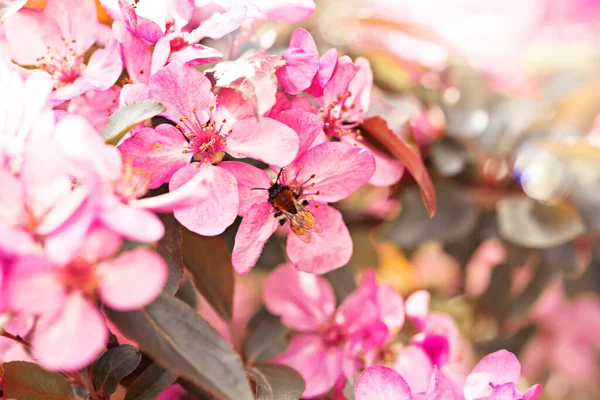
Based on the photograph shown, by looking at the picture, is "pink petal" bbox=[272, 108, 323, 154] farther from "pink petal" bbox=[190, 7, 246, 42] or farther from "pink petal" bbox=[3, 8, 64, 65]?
"pink petal" bbox=[3, 8, 64, 65]

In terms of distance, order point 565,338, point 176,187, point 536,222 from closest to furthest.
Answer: point 176,187
point 536,222
point 565,338

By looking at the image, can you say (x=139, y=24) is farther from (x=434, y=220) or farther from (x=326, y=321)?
(x=434, y=220)

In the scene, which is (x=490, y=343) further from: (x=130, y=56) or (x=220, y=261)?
(x=130, y=56)

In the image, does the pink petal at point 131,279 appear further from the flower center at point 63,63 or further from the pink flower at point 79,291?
the flower center at point 63,63

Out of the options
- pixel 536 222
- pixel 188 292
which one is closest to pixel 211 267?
pixel 188 292

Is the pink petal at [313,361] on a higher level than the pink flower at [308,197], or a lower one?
lower

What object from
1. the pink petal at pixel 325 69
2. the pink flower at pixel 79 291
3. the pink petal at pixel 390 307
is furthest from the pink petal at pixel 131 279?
the pink petal at pixel 390 307

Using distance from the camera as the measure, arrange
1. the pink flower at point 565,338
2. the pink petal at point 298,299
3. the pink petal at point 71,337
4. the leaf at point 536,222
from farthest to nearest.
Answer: the pink flower at point 565,338 → the leaf at point 536,222 → the pink petal at point 298,299 → the pink petal at point 71,337

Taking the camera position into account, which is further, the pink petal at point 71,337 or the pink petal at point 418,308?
the pink petal at point 418,308
